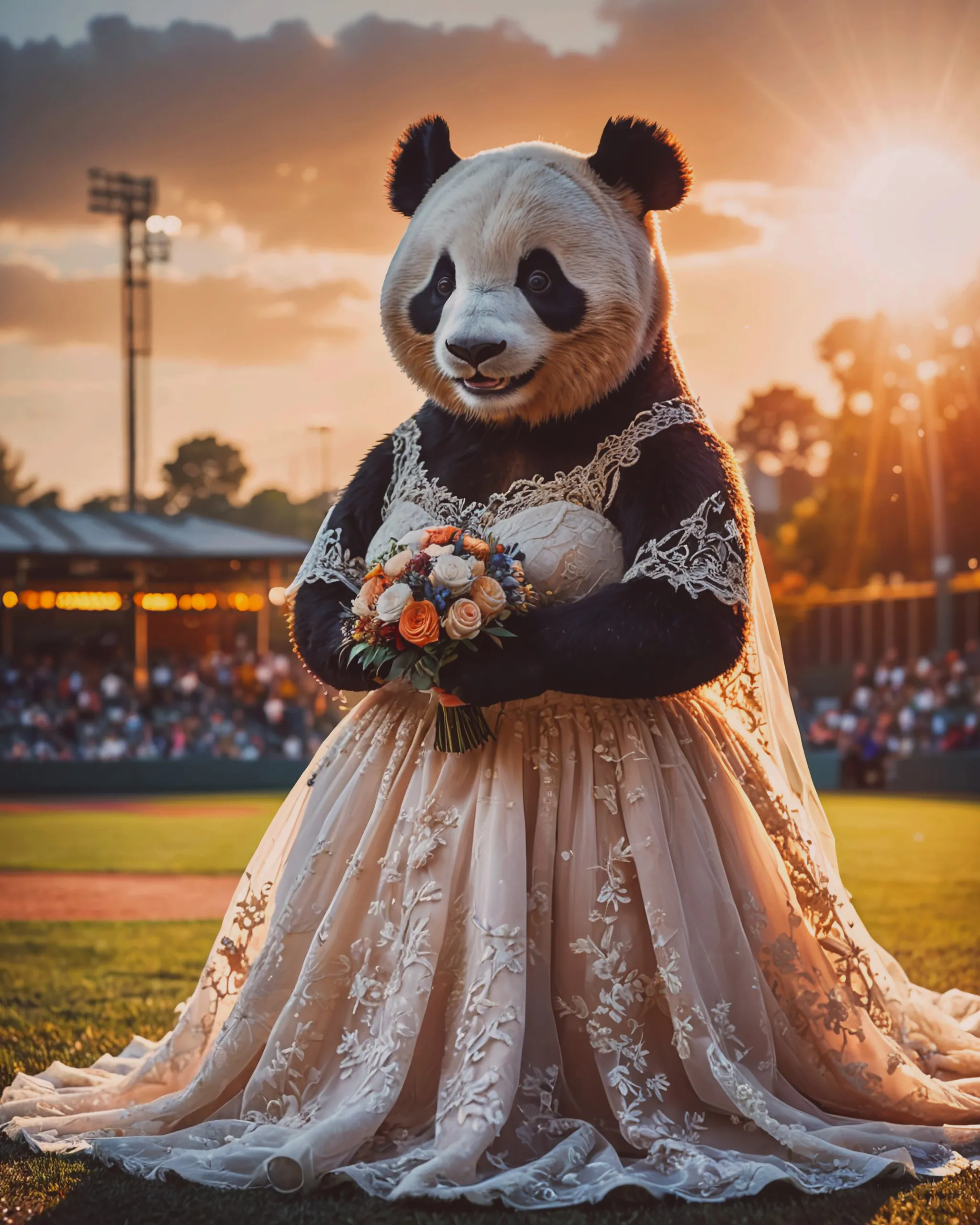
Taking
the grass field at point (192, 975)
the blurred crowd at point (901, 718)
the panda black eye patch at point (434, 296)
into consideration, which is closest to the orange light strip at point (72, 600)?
the grass field at point (192, 975)

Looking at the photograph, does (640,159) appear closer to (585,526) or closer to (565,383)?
(565,383)

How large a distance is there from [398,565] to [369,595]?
9cm

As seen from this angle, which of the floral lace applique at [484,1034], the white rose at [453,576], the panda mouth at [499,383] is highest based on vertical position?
the panda mouth at [499,383]

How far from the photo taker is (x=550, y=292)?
9.34ft

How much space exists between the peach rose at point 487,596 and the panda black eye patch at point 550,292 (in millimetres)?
611

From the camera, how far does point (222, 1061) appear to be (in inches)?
107

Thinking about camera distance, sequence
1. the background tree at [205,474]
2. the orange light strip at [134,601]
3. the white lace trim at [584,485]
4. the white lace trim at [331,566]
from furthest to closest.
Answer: the background tree at [205,474]
the orange light strip at [134,601]
the white lace trim at [331,566]
the white lace trim at [584,485]

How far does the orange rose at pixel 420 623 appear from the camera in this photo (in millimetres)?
2527

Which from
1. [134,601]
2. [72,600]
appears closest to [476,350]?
[134,601]

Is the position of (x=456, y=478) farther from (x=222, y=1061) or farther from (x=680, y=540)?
(x=222, y=1061)

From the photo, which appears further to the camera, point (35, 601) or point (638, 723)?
point (35, 601)

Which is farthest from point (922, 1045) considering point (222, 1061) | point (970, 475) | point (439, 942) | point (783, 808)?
point (970, 475)

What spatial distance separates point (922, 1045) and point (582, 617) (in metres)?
1.51

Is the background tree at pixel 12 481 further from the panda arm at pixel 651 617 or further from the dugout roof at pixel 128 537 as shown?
the panda arm at pixel 651 617
